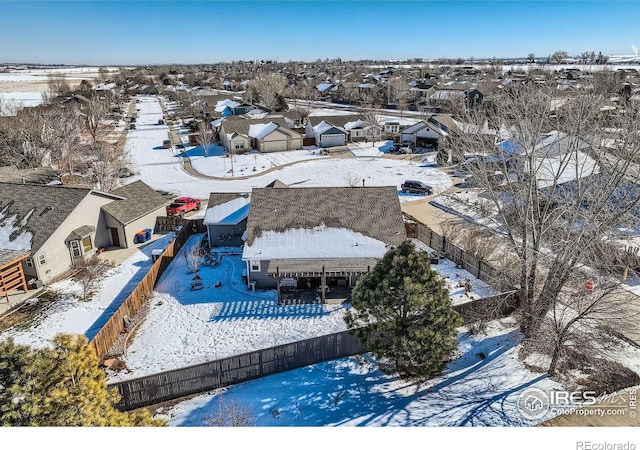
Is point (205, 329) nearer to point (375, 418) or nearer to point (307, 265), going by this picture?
point (307, 265)

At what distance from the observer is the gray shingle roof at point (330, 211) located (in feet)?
76.2

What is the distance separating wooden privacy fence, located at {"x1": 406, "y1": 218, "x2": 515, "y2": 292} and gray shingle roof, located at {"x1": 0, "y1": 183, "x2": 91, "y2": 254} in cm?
2171

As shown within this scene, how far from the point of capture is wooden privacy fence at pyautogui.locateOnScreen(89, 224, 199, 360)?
16.8 meters

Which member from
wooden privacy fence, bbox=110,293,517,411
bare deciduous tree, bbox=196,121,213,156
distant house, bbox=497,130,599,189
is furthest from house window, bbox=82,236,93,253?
bare deciduous tree, bbox=196,121,213,156

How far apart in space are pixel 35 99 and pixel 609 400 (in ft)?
433

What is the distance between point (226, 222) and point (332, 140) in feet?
114

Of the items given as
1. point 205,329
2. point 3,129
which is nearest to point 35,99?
point 3,129

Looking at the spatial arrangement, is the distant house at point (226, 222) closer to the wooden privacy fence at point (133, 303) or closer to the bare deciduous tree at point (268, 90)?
the wooden privacy fence at point (133, 303)

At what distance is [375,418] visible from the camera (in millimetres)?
13336

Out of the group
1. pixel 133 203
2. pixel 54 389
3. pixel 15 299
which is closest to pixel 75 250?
pixel 15 299

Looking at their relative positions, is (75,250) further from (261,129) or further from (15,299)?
(261,129)

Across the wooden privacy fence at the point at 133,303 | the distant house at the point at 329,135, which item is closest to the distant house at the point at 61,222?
the wooden privacy fence at the point at 133,303
